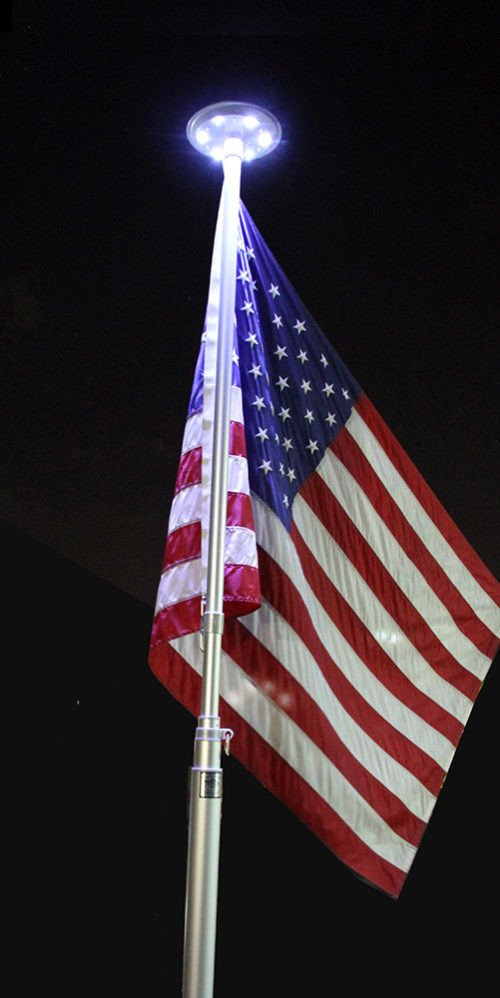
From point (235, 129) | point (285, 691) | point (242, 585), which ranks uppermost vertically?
point (235, 129)

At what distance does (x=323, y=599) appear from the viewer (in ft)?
12.8

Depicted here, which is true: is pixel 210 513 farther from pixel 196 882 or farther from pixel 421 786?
pixel 421 786

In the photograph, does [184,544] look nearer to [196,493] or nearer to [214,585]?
[196,493]

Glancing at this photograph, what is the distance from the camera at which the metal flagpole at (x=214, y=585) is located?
2.64m

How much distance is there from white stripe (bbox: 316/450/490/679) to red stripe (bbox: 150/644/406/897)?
1.17 meters

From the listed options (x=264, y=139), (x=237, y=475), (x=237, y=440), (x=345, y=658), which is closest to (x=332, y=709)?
(x=345, y=658)

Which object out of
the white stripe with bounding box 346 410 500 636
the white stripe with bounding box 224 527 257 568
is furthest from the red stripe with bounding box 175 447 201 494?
the white stripe with bounding box 346 410 500 636

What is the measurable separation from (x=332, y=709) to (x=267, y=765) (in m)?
0.41

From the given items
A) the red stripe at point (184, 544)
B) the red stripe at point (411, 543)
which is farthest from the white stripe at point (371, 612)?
the red stripe at point (184, 544)

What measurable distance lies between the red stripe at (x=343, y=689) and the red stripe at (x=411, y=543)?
0.56 m

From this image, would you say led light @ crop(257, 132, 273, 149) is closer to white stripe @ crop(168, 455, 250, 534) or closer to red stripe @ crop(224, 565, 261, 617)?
white stripe @ crop(168, 455, 250, 534)

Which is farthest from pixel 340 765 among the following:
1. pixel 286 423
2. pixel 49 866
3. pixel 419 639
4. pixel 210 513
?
pixel 49 866

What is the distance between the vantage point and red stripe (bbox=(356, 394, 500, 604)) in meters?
4.40

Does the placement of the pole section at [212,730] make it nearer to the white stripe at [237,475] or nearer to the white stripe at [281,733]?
the white stripe at [237,475]
